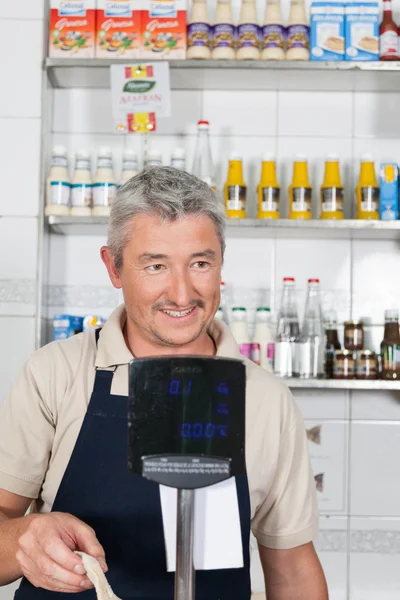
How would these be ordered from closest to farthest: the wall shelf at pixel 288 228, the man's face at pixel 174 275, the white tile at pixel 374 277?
the man's face at pixel 174 275, the wall shelf at pixel 288 228, the white tile at pixel 374 277

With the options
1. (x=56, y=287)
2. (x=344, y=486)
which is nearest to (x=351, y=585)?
Result: (x=344, y=486)

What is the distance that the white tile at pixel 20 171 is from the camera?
2250 mm

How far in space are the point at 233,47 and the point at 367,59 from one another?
1.20ft

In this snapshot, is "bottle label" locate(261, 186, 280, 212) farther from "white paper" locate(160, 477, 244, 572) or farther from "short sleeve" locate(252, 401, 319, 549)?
Answer: "white paper" locate(160, 477, 244, 572)

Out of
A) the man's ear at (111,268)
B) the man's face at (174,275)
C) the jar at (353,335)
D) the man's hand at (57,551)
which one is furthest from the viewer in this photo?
the jar at (353,335)

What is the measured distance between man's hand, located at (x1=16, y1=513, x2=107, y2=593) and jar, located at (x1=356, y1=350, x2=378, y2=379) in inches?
56.5

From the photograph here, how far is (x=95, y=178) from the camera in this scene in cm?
223

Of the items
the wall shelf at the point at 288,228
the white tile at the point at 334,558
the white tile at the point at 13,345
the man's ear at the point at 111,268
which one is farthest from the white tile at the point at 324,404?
the man's ear at the point at 111,268

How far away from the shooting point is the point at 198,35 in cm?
221

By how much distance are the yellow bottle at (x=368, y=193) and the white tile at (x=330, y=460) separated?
1.96 feet

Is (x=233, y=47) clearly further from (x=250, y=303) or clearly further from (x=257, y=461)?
(x=257, y=461)

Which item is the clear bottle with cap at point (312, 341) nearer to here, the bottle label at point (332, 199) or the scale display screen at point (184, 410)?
the bottle label at point (332, 199)

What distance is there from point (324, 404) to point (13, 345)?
0.88 metres

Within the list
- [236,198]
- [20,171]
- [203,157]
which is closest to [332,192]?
[236,198]
